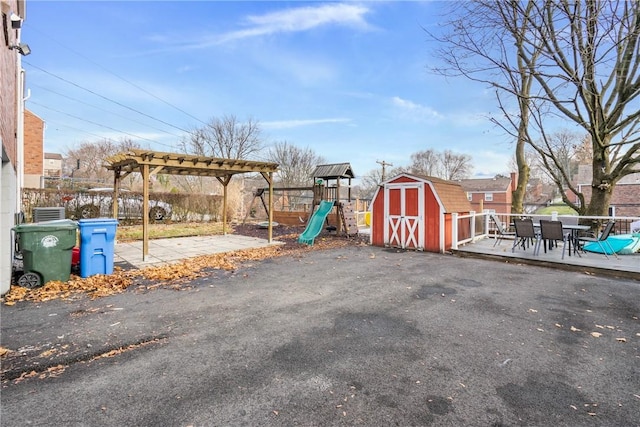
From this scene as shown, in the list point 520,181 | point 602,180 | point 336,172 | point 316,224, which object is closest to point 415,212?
point 316,224

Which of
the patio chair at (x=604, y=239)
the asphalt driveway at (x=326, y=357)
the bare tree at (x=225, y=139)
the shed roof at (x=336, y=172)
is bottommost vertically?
the asphalt driveway at (x=326, y=357)

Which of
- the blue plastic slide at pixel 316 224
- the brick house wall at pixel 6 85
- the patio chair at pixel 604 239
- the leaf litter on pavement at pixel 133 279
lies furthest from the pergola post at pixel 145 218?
the patio chair at pixel 604 239

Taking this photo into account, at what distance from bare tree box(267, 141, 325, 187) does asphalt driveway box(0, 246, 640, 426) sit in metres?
24.9

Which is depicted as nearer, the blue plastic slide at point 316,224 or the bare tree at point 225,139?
the blue plastic slide at point 316,224

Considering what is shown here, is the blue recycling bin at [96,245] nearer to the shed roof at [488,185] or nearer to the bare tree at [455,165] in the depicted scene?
the shed roof at [488,185]

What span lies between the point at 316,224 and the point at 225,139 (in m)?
19.9

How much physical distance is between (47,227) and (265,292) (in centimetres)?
347

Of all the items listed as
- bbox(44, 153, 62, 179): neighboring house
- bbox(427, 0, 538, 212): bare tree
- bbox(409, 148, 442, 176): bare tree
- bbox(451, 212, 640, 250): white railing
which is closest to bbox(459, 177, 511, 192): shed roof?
bbox(409, 148, 442, 176): bare tree

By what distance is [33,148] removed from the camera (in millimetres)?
16766

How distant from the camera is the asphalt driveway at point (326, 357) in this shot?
1.99m

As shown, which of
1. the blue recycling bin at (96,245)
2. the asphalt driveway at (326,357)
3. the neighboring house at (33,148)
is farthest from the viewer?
the neighboring house at (33,148)

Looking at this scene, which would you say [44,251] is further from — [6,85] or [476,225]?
[476,225]

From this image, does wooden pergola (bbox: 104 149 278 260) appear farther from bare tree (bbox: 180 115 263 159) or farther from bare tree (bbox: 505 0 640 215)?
bare tree (bbox: 180 115 263 159)

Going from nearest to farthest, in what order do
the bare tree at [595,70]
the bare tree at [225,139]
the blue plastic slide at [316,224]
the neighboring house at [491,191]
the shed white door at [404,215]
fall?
the bare tree at [595,70] < the shed white door at [404,215] < the blue plastic slide at [316,224] < the bare tree at [225,139] < the neighboring house at [491,191]
